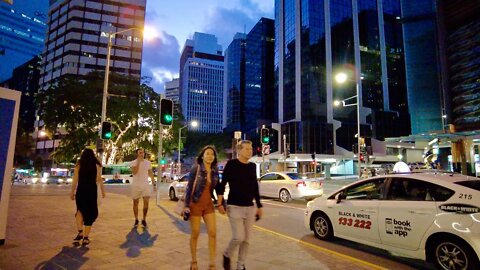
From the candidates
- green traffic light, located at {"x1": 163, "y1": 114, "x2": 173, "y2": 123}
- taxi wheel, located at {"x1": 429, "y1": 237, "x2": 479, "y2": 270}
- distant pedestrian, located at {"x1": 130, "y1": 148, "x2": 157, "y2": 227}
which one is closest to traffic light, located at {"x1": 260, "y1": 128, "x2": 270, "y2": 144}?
green traffic light, located at {"x1": 163, "y1": 114, "x2": 173, "y2": 123}

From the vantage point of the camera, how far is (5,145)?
6254mm

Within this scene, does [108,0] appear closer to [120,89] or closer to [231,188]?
[120,89]

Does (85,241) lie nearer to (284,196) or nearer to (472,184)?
(472,184)

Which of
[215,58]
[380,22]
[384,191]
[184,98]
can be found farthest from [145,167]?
[215,58]

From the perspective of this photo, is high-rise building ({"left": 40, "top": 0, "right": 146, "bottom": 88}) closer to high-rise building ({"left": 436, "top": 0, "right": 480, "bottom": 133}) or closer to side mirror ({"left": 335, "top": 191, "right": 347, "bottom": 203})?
high-rise building ({"left": 436, "top": 0, "right": 480, "bottom": 133})

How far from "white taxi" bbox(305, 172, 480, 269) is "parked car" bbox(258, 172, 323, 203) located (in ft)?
26.7

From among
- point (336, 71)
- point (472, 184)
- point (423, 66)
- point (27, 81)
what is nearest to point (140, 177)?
point (472, 184)

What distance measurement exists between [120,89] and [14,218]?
31763 mm

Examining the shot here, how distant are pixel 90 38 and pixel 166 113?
3034 inches

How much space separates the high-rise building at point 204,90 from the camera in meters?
152

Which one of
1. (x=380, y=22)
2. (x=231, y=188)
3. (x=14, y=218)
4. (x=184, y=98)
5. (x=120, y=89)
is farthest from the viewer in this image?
(x=184, y=98)

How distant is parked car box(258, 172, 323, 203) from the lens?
50.5 feet

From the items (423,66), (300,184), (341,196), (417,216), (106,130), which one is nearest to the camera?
(417,216)

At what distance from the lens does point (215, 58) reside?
533 ft
